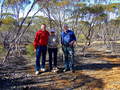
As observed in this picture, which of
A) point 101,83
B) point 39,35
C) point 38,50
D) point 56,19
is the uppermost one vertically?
point 56,19

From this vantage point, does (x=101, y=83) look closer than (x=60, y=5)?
Yes

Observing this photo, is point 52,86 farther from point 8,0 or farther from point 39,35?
point 8,0

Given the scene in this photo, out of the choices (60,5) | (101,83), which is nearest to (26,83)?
(101,83)

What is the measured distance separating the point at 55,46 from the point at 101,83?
2272 mm

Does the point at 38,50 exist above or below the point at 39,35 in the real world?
below

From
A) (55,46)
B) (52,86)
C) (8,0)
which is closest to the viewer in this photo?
(52,86)

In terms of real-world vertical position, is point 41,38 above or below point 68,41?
above

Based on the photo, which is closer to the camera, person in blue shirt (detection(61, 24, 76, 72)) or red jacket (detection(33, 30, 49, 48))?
red jacket (detection(33, 30, 49, 48))

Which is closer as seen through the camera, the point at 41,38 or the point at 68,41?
the point at 41,38

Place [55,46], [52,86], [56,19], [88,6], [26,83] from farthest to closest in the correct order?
[56,19] < [88,6] < [55,46] < [26,83] < [52,86]

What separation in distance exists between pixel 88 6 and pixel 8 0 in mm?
8405

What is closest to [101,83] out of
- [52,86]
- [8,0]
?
[52,86]

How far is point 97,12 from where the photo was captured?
2027 centimetres

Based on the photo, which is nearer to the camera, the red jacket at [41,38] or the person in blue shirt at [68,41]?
the red jacket at [41,38]
